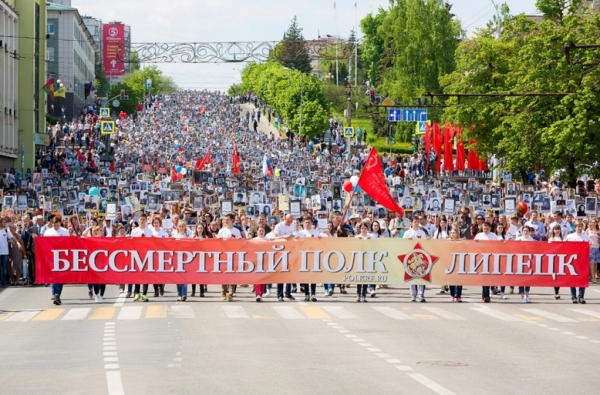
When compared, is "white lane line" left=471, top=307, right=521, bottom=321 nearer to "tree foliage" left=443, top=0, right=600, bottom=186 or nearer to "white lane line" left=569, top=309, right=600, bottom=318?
"white lane line" left=569, top=309, right=600, bottom=318

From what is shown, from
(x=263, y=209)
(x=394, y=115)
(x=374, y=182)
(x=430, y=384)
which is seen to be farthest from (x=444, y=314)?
(x=394, y=115)

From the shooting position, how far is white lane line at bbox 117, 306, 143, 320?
21.5 m

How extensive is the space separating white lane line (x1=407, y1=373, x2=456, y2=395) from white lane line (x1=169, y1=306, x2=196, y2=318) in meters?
8.57

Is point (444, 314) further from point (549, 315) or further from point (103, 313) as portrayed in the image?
point (103, 313)

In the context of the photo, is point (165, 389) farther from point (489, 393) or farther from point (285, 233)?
point (285, 233)

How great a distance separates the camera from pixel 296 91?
148000 millimetres

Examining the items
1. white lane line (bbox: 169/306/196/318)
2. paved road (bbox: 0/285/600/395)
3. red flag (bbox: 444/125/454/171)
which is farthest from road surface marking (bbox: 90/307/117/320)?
red flag (bbox: 444/125/454/171)

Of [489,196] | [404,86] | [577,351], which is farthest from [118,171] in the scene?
[577,351]

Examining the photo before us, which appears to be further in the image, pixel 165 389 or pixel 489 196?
pixel 489 196

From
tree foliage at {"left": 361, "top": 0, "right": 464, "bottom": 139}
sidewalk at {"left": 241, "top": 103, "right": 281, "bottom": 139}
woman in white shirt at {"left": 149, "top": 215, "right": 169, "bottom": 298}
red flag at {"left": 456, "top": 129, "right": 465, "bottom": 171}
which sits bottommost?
woman in white shirt at {"left": 149, "top": 215, "right": 169, "bottom": 298}

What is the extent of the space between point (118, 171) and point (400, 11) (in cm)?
3560

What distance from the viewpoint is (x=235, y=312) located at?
22594 millimetres

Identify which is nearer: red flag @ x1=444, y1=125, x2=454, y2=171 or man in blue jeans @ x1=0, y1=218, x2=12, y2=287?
man in blue jeans @ x1=0, y1=218, x2=12, y2=287

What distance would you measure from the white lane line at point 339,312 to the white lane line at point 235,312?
5.29 feet
